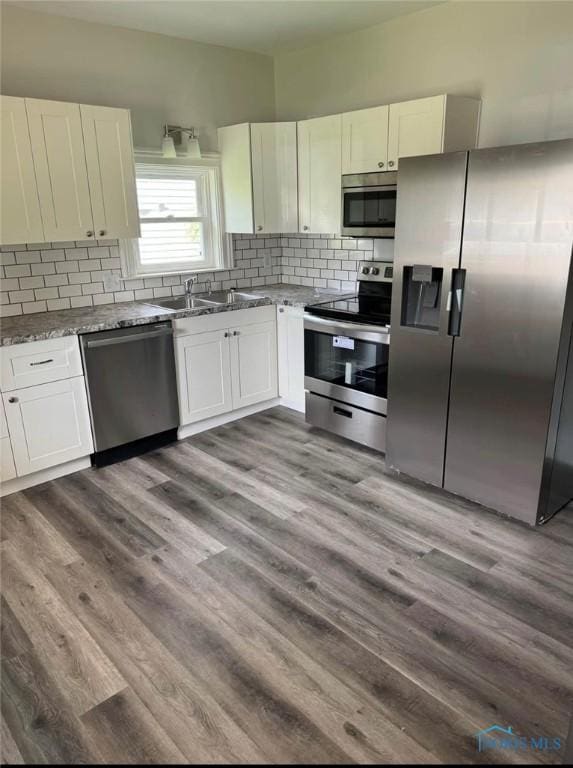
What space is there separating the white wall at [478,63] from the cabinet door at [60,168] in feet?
6.81

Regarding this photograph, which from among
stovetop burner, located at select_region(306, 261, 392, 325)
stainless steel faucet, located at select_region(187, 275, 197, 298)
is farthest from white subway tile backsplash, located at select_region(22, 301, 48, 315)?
stovetop burner, located at select_region(306, 261, 392, 325)

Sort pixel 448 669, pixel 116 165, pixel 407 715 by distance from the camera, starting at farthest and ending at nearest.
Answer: pixel 116 165 → pixel 448 669 → pixel 407 715

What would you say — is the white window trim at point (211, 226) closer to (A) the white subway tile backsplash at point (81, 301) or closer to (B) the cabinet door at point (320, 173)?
(A) the white subway tile backsplash at point (81, 301)

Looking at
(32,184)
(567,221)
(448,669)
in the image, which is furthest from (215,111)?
(448,669)

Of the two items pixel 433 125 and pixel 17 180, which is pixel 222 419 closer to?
pixel 17 180

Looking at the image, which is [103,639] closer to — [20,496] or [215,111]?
[20,496]

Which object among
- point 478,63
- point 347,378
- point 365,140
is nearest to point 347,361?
point 347,378

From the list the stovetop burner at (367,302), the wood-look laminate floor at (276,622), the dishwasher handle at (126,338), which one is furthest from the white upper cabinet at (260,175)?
the wood-look laminate floor at (276,622)

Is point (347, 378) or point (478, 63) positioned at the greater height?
point (478, 63)

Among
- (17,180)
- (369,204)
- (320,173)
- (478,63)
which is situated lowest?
(369,204)

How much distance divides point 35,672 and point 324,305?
108 inches

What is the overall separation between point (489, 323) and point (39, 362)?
8.27 feet

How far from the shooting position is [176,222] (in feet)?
14.1

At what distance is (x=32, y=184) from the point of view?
318 centimetres
